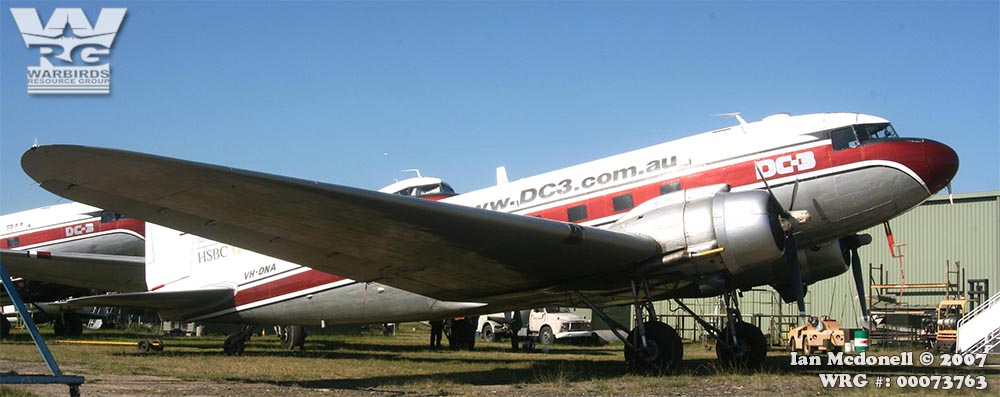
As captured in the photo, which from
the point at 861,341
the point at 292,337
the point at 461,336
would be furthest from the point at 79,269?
the point at 861,341

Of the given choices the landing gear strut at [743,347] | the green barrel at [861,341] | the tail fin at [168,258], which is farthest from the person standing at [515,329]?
the green barrel at [861,341]

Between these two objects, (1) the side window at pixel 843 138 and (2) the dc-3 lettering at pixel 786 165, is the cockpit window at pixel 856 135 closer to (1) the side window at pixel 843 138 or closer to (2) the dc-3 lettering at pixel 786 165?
(1) the side window at pixel 843 138

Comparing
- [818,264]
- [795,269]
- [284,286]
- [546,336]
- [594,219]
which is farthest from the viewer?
[546,336]

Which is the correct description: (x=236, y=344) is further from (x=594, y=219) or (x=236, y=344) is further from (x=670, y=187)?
(x=670, y=187)

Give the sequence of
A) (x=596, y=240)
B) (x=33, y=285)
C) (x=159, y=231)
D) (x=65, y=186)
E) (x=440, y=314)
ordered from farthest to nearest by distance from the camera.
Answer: (x=33, y=285)
(x=159, y=231)
(x=440, y=314)
(x=596, y=240)
(x=65, y=186)

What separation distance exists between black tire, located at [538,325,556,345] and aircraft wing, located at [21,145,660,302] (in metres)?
15.5

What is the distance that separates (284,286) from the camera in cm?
1476

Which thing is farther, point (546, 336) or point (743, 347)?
point (546, 336)

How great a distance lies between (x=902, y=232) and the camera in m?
30.5

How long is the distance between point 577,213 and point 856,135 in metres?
3.81

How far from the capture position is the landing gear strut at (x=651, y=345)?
10477mm

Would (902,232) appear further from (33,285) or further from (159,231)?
(33,285)

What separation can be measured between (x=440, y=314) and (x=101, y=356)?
250 inches

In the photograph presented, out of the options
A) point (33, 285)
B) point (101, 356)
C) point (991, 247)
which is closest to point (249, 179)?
point (101, 356)
